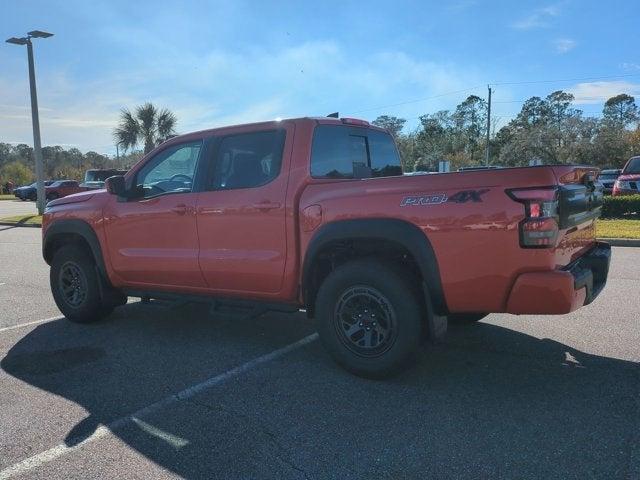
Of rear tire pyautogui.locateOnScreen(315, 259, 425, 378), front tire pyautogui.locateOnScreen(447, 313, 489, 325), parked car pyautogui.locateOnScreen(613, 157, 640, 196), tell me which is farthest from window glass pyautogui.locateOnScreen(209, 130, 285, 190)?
parked car pyautogui.locateOnScreen(613, 157, 640, 196)

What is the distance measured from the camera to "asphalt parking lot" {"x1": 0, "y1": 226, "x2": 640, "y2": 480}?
9.45ft

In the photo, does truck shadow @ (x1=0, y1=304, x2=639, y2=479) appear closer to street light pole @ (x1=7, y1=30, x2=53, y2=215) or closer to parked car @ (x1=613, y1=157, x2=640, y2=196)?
parked car @ (x1=613, y1=157, x2=640, y2=196)

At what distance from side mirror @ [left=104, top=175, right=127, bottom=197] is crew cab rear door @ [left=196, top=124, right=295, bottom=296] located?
1.00 metres

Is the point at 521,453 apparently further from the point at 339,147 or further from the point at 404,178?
the point at 339,147

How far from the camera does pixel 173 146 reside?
16.8ft

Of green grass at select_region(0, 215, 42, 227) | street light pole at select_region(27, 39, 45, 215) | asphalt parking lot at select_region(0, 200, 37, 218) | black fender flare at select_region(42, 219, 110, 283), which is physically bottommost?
green grass at select_region(0, 215, 42, 227)

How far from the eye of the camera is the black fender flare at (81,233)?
216 inches

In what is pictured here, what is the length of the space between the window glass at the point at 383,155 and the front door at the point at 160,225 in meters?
1.65

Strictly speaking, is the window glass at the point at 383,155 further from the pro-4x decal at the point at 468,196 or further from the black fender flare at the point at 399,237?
the pro-4x decal at the point at 468,196

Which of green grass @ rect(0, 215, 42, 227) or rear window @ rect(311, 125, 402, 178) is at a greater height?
rear window @ rect(311, 125, 402, 178)

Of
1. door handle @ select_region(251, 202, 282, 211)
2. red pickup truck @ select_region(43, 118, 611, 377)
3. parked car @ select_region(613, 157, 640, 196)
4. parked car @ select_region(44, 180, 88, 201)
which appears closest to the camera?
red pickup truck @ select_region(43, 118, 611, 377)

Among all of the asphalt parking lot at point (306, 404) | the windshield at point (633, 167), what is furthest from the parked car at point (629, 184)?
the asphalt parking lot at point (306, 404)

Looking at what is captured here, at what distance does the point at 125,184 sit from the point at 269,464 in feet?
11.1

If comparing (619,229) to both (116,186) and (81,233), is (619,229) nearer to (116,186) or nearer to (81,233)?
(116,186)
